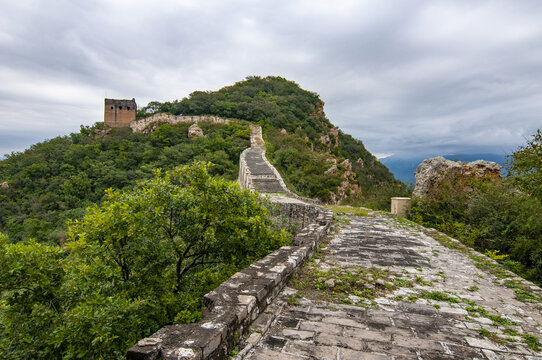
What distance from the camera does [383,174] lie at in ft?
130

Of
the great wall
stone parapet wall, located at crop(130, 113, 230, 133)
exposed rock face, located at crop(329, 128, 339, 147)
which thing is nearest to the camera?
the great wall

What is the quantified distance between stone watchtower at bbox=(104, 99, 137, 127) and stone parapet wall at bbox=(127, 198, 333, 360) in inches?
1664

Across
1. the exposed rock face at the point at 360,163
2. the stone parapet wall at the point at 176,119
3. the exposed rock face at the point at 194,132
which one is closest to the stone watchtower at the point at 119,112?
the stone parapet wall at the point at 176,119

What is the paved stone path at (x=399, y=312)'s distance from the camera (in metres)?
2.47

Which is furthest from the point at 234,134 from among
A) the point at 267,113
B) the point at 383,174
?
the point at 383,174

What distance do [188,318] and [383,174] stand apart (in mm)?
40052

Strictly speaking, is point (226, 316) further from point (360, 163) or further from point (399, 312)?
point (360, 163)

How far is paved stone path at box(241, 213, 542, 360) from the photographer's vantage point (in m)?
2.47

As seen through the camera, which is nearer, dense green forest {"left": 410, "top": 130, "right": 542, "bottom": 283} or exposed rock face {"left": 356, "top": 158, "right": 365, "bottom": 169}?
dense green forest {"left": 410, "top": 130, "right": 542, "bottom": 283}

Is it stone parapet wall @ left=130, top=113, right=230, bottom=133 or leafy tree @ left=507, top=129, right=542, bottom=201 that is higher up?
stone parapet wall @ left=130, top=113, right=230, bottom=133

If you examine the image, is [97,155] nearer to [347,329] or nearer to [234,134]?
[234,134]

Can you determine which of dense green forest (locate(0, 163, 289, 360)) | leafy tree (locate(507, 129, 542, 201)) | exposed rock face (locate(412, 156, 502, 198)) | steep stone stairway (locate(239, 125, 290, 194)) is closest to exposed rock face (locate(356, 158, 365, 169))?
steep stone stairway (locate(239, 125, 290, 194))

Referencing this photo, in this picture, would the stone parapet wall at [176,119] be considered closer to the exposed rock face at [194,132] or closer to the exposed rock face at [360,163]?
the exposed rock face at [194,132]

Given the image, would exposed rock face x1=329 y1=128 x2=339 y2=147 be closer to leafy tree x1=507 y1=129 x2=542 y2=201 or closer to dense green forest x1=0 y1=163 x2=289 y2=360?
leafy tree x1=507 y1=129 x2=542 y2=201
